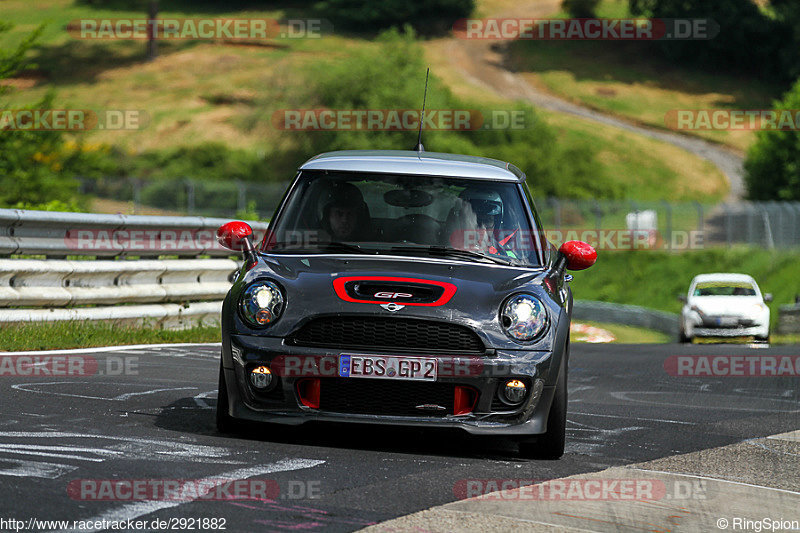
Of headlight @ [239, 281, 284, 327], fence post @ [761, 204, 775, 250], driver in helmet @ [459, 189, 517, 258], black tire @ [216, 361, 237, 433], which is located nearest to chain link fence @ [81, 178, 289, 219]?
fence post @ [761, 204, 775, 250]

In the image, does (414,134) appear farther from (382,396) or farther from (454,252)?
(382,396)

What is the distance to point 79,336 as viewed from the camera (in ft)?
38.8

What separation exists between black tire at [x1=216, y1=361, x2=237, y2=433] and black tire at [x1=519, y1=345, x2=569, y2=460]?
1610 mm

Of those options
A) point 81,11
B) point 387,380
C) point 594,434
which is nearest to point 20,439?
point 387,380

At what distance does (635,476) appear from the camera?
6457 mm

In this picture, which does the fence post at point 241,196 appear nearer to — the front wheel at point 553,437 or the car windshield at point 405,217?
the car windshield at point 405,217

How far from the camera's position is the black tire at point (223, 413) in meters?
6.99

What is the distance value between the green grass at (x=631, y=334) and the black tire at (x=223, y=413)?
2457cm

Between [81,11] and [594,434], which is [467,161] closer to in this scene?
[594,434]

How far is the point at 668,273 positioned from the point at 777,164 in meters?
21.7

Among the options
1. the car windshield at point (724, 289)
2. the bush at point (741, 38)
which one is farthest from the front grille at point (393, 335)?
the bush at point (741, 38)

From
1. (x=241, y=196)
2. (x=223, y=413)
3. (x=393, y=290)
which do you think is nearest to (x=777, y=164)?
(x=241, y=196)

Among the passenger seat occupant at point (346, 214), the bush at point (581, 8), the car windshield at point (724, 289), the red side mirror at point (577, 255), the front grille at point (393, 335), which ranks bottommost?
the car windshield at point (724, 289)

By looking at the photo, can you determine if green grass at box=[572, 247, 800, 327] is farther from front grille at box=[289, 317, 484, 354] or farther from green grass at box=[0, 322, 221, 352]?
front grille at box=[289, 317, 484, 354]
